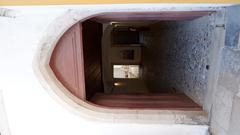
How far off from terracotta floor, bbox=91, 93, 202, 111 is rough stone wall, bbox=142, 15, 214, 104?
0.09m

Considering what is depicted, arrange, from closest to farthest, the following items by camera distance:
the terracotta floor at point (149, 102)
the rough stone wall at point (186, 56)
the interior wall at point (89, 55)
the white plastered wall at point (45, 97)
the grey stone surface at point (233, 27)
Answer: the grey stone surface at point (233, 27) → the white plastered wall at point (45, 97) → the rough stone wall at point (186, 56) → the terracotta floor at point (149, 102) → the interior wall at point (89, 55)

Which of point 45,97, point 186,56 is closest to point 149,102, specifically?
point 186,56

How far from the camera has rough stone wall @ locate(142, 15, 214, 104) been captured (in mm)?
1614

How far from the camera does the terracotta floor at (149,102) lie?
1.75 m

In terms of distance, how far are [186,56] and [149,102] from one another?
632mm

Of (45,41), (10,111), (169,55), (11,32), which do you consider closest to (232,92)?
(45,41)

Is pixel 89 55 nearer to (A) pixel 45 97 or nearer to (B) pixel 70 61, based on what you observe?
(B) pixel 70 61

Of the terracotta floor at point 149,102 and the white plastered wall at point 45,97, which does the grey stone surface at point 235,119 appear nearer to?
the white plastered wall at point 45,97

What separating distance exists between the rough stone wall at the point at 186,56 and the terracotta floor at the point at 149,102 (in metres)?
0.09

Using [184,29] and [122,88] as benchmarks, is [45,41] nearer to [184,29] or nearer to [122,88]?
[184,29]

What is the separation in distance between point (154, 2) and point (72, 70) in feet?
3.07

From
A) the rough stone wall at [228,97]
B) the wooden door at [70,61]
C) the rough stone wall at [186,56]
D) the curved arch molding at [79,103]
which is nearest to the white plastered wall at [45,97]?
the curved arch molding at [79,103]

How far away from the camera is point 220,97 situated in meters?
1.33

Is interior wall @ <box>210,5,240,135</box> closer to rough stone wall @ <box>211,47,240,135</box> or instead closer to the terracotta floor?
rough stone wall @ <box>211,47,240,135</box>
